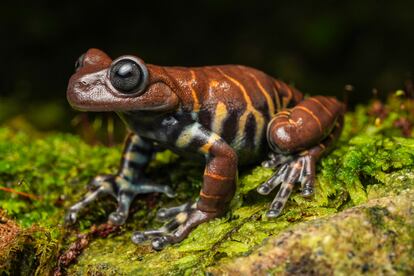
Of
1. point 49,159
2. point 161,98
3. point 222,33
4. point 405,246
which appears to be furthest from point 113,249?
point 222,33

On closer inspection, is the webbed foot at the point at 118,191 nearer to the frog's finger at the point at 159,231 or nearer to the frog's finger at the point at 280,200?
the frog's finger at the point at 159,231

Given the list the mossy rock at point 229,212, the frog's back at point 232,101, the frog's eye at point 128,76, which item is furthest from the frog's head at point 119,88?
the mossy rock at point 229,212

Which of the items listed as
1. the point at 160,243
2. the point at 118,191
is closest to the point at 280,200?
the point at 160,243

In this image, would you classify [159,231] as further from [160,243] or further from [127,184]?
[127,184]

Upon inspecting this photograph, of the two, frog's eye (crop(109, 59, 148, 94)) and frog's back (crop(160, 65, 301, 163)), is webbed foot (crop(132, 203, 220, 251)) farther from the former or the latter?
frog's eye (crop(109, 59, 148, 94))

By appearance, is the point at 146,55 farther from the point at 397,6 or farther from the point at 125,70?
the point at 125,70

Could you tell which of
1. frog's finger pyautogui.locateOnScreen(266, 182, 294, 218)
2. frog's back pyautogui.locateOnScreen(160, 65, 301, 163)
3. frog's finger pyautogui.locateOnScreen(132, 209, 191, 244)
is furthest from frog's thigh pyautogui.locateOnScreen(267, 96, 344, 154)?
frog's finger pyautogui.locateOnScreen(132, 209, 191, 244)
